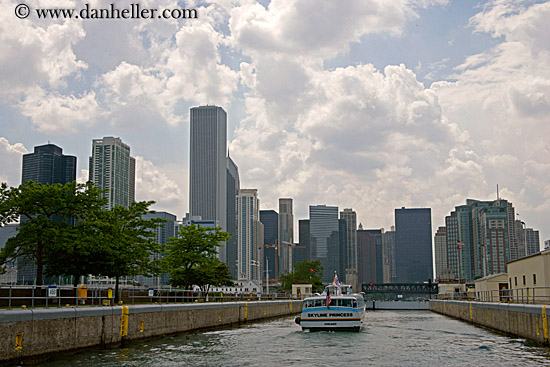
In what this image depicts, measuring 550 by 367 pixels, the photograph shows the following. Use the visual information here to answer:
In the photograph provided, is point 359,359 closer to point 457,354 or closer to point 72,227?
point 457,354

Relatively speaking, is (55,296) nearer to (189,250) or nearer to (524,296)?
(524,296)

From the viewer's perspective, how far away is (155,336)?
39281mm

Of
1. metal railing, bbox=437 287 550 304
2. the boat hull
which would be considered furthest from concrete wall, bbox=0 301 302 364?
metal railing, bbox=437 287 550 304

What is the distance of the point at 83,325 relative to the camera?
3056cm

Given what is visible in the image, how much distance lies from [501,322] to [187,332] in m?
24.2

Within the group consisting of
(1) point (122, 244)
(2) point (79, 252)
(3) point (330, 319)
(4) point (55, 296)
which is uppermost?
(1) point (122, 244)

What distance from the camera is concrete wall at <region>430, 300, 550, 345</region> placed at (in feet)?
110

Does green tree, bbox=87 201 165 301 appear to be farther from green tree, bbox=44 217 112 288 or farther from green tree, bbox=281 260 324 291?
green tree, bbox=281 260 324 291

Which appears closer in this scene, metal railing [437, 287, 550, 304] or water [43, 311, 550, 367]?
water [43, 311, 550, 367]

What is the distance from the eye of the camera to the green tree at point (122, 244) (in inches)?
1916

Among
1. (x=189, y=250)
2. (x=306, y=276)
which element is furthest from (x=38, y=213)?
(x=306, y=276)

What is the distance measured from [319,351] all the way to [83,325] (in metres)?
13.1

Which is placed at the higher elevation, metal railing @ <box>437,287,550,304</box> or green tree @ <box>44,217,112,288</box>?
green tree @ <box>44,217,112,288</box>

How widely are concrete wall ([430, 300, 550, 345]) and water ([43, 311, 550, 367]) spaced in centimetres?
81
